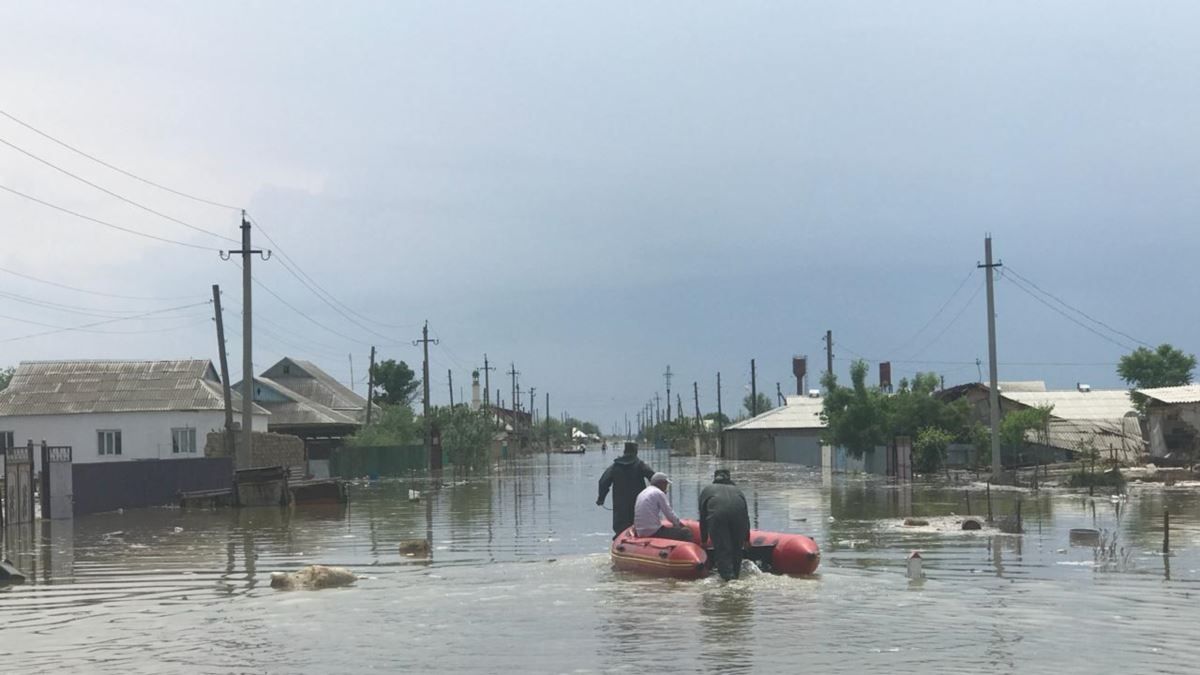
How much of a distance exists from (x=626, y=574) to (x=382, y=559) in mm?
5254

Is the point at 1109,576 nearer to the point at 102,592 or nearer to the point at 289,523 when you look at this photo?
the point at 102,592

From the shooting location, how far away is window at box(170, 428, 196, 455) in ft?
189

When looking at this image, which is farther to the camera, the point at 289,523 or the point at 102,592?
the point at 289,523

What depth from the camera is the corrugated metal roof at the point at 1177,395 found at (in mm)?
50325

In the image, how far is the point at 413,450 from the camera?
76000 mm

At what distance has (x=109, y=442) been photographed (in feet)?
Result: 188

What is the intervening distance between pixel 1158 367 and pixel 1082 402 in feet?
83.6

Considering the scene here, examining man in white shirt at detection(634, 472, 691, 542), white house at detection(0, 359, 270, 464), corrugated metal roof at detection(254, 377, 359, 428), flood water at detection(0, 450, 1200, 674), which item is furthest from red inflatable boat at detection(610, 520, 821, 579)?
corrugated metal roof at detection(254, 377, 359, 428)

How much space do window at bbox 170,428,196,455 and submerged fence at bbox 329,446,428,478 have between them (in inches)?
309

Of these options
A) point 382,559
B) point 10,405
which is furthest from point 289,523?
point 10,405

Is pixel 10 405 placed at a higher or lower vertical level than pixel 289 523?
higher

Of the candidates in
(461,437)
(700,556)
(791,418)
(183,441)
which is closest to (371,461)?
(183,441)

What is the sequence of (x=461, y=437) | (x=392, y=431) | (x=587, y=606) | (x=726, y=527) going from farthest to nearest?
(x=461, y=437)
(x=392, y=431)
(x=726, y=527)
(x=587, y=606)

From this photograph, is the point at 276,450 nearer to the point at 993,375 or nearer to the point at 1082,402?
the point at 993,375
